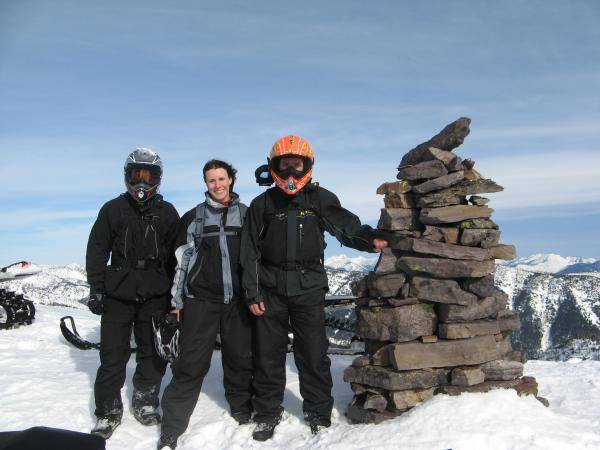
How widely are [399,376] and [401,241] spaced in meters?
1.75

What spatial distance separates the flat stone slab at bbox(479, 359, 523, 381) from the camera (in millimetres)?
6566

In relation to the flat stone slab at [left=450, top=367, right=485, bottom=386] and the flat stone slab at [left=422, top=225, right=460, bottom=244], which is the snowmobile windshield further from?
the flat stone slab at [left=450, top=367, right=485, bottom=386]

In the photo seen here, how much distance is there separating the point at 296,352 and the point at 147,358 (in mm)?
2069

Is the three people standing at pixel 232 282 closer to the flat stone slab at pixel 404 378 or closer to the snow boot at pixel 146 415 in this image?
the snow boot at pixel 146 415

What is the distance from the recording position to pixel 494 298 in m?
6.86

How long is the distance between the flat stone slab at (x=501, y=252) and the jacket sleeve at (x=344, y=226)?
176 cm

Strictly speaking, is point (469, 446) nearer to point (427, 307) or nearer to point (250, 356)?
point (427, 307)

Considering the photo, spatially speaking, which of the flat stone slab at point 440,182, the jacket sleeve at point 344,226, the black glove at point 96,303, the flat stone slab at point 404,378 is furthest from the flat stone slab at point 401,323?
the black glove at point 96,303

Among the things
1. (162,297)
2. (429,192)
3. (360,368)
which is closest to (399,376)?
(360,368)

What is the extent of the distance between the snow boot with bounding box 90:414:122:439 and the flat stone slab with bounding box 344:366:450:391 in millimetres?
3317

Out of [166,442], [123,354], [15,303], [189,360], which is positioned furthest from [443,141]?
[15,303]

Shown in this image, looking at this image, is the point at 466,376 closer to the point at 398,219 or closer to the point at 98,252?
the point at 398,219

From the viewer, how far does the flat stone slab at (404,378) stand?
20.6ft

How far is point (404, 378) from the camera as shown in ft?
20.6
